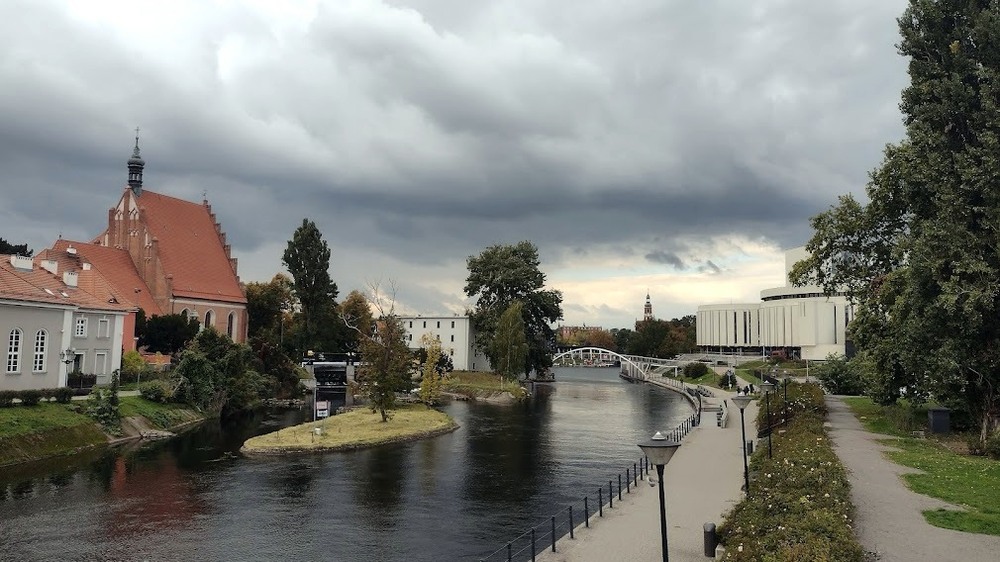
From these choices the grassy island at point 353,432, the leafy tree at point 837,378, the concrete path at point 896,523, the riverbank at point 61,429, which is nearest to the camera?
the concrete path at point 896,523

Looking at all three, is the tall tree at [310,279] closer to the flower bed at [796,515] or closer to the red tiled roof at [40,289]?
the red tiled roof at [40,289]

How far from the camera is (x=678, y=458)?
32.6 metres

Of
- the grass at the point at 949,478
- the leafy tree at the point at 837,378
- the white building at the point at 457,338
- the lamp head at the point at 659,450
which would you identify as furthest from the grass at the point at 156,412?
the white building at the point at 457,338

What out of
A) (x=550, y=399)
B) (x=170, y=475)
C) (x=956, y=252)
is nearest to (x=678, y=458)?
(x=956, y=252)

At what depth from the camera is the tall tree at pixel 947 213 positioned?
29.7 meters

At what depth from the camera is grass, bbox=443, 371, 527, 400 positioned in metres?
83.1

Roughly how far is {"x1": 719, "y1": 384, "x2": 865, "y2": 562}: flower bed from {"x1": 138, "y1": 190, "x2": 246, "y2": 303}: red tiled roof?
71.7 m

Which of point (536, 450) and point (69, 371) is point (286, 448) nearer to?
point (536, 450)

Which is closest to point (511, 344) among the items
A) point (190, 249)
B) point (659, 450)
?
point (190, 249)

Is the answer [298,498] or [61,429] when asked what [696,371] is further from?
[298,498]

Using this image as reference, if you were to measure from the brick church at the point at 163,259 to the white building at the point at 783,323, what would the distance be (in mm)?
102610

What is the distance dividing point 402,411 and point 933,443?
119 ft

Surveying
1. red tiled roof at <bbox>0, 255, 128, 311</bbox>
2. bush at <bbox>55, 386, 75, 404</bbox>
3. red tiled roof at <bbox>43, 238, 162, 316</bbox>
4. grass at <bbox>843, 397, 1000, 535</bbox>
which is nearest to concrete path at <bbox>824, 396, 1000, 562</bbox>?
grass at <bbox>843, 397, 1000, 535</bbox>

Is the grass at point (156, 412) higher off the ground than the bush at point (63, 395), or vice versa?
the bush at point (63, 395)
